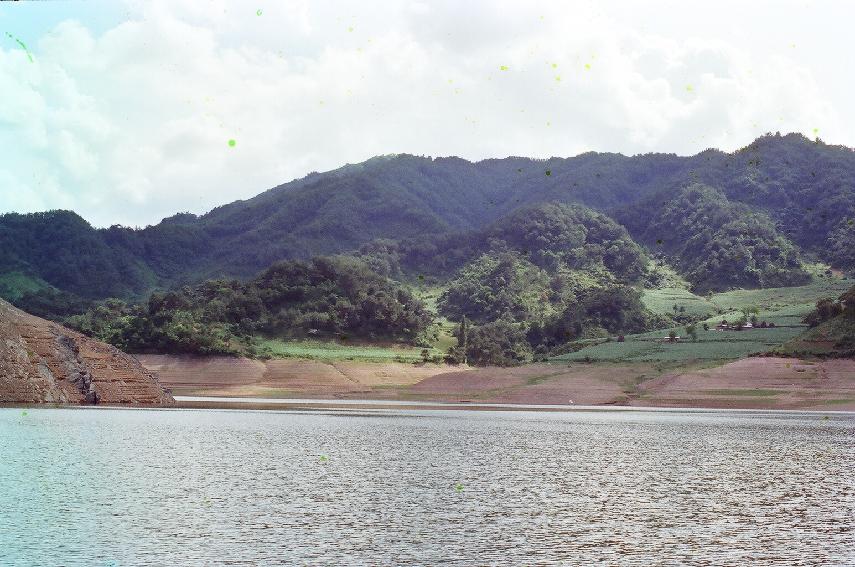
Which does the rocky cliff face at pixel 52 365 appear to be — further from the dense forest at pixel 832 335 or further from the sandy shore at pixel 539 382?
the dense forest at pixel 832 335

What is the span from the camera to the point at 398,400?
130 m

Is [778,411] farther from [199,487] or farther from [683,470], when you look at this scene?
[199,487]

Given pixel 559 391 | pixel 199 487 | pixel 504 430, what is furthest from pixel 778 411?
pixel 199 487

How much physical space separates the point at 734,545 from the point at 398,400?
103062mm

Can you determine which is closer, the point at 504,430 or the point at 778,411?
the point at 504,430

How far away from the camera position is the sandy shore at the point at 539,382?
112m

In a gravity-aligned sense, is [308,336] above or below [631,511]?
above

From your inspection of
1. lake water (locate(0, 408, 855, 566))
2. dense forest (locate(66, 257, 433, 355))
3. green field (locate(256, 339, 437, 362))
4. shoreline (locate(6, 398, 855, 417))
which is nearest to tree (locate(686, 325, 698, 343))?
green field (locate(256, 339, 437, 362))

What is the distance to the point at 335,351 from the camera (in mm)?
163500

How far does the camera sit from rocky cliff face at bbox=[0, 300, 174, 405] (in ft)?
282

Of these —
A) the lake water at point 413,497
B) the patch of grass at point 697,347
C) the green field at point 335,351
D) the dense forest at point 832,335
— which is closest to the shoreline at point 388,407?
the dense forest at point 832,335

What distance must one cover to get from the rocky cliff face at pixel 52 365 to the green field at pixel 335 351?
187ft

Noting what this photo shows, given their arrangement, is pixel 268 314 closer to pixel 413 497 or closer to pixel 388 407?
pixel 388 407

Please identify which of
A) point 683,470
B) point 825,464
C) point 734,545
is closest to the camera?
point 734,545
